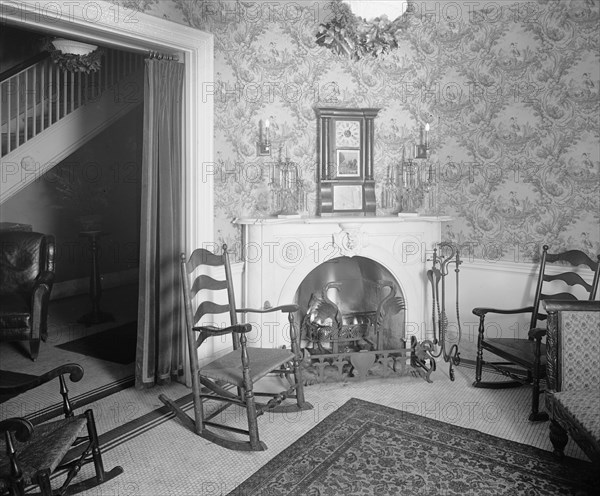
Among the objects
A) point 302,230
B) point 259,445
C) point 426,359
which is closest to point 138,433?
point 259,445

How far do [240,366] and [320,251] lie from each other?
1409 mm

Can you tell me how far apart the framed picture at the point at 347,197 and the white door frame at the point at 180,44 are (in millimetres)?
1038

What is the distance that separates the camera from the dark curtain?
3.64 meters

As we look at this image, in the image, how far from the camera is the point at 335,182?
4.32 m

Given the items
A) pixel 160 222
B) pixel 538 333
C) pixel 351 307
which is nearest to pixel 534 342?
pixel 538 333

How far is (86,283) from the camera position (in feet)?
24.5

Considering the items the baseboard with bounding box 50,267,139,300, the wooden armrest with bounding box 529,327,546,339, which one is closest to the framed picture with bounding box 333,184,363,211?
the wooden armrest with bounding box 529,327,546,339

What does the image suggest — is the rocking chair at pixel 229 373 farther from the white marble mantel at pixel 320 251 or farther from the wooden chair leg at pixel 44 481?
the wooden chair leg at pixel 44 481

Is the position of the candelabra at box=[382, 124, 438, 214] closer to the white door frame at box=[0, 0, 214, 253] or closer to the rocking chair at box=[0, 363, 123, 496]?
the white door frame at box=[0, 0, 214, 253]

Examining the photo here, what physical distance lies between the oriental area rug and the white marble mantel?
4.05 feet

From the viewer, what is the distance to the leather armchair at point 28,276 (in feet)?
15.3

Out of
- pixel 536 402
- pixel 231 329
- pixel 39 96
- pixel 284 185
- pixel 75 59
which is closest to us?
pixel 231 329

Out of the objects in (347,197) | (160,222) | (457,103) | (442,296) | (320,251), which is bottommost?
(442,296)

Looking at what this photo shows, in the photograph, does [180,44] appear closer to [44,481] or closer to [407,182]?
[407,182]
